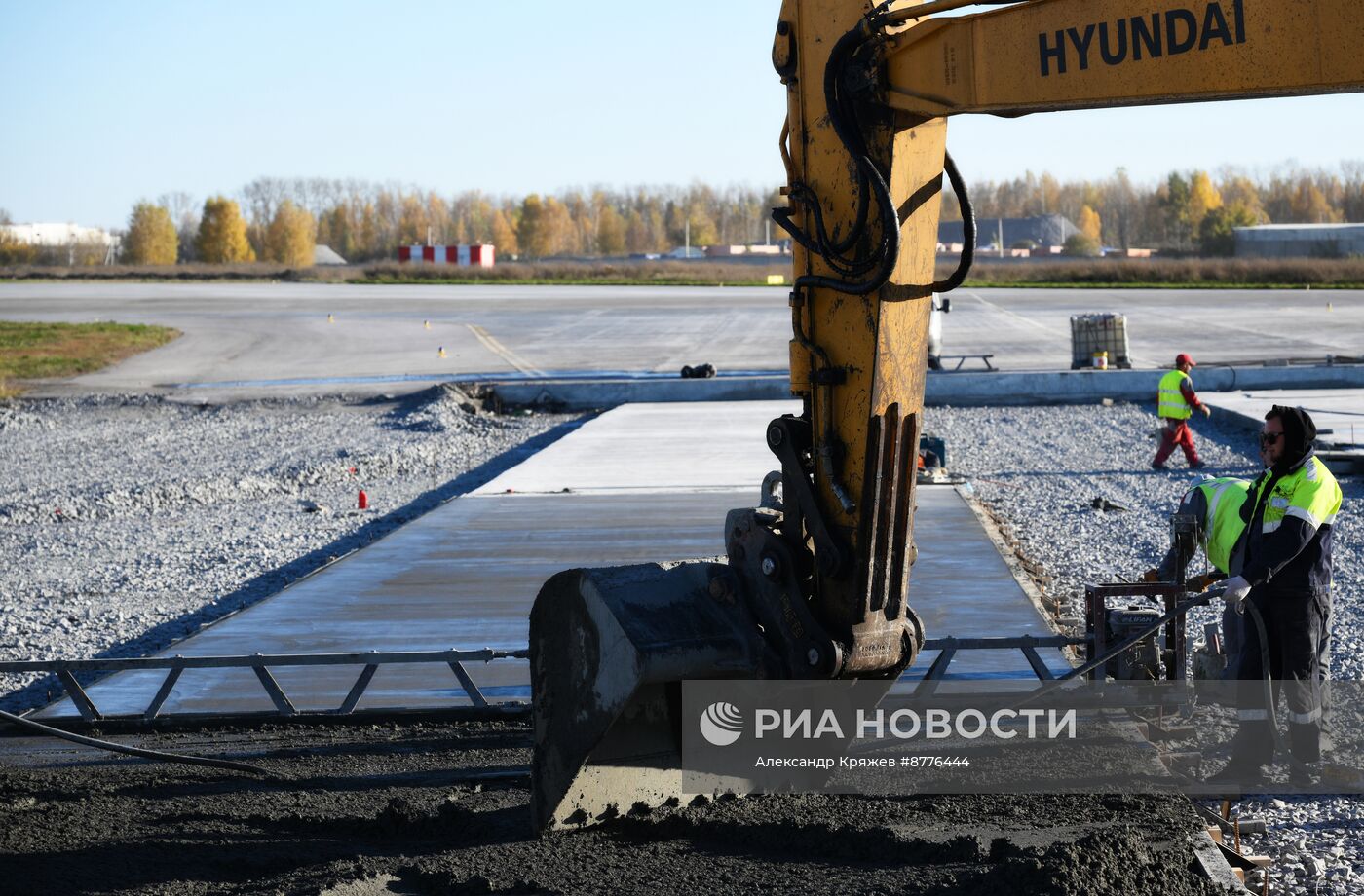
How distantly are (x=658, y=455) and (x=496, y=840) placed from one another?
12429mm

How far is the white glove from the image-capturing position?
6.56 m

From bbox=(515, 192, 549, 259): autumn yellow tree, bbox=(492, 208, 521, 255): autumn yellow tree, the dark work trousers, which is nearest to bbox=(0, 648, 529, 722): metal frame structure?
the dark work trousers

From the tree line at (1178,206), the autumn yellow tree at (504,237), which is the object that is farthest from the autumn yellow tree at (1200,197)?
the autumn yellow tree at (504,237)

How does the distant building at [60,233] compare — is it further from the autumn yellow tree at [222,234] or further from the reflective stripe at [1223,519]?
the reflective stripe at [1223,519]

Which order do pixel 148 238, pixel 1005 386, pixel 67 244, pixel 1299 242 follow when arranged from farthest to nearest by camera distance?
1. pixel 67 244
2. pixel 148 238
3. pixel 1299 242
4. pixel 1005 386

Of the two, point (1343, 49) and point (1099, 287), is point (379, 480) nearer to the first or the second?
point (1343, 49)

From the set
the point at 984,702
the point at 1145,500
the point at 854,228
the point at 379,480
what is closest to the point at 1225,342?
the point at 1145,500

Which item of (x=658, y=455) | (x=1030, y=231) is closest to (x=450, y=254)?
(x=1030, y=231)

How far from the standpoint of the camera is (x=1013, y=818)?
20.0ft

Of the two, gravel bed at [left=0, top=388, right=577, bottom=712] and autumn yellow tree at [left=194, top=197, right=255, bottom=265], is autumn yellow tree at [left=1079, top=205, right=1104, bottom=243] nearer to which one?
autumn yellow tree at [left=194, top=197, right=255, bottom=265]

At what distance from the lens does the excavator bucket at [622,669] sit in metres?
5.48

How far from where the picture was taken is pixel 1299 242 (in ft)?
294

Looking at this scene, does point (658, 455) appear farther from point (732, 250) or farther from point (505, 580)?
point (732, 250)

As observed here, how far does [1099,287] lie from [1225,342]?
23.8m
